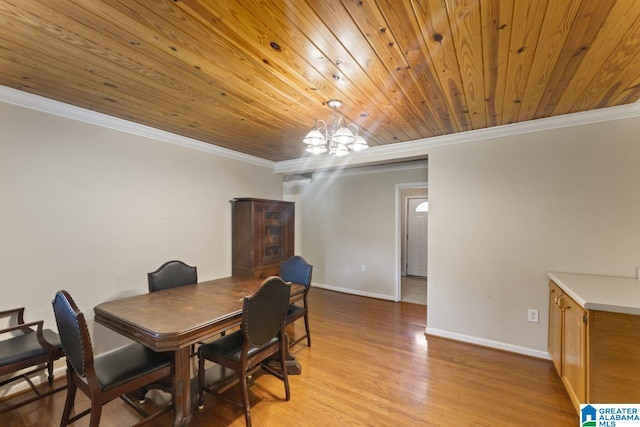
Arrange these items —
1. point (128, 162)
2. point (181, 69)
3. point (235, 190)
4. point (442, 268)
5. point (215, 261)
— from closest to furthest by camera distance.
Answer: point (181, 69) < point (128, 162) < point (442, 268) < point (215, 261) < point (235, 190)

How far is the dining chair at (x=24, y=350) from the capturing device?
5.75 ft

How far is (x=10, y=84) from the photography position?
6.50ft

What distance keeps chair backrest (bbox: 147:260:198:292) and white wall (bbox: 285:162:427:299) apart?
2896 millimetres

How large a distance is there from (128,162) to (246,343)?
86.8 inches

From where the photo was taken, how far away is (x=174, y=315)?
181 centimetres

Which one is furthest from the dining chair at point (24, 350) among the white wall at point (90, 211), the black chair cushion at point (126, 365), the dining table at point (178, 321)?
the black chair cushion at point (126, 365)

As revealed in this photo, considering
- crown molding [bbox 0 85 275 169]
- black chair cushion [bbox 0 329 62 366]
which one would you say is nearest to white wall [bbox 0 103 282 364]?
crown molding [bbox 0 85 275 169]

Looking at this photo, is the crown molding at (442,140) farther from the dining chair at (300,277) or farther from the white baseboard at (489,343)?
the white baseboard at (489,343)

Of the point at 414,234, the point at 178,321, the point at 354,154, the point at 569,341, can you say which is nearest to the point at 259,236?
the point at 354,154

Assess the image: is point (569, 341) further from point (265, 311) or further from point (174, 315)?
point (174, 315)

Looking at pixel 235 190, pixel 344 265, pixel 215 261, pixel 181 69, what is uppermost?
pixel 181 69

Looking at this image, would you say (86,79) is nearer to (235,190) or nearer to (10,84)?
(10,84)

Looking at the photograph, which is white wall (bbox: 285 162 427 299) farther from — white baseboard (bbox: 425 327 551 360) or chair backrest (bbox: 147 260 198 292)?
chair backrest (bbox: 147 260 198 292)

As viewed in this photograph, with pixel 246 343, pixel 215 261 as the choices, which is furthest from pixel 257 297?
pixel 215 261
